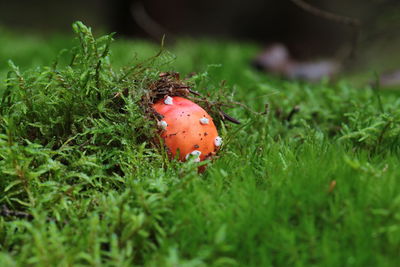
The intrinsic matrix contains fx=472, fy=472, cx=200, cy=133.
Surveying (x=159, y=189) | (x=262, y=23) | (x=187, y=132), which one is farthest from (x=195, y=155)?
(x=262, y=23)

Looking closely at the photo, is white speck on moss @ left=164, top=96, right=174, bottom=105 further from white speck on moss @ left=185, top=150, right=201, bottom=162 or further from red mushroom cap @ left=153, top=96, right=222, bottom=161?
white speck on moss @ left=185, top=150, right=201, bottom=162

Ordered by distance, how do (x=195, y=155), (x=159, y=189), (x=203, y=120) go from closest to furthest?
(x=159, y=189)
(x=195, y=155)
(x=203, y=120)

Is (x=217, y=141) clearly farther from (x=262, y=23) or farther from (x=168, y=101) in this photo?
(x=262, y=23)

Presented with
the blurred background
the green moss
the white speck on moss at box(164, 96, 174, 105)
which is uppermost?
the blurred background

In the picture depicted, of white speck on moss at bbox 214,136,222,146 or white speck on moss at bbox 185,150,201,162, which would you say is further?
white speck on moss at bbox 214,136,222,146

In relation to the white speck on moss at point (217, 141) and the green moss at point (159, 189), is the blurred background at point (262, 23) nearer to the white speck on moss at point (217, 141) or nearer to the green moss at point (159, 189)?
the green moss at point (159, 189)

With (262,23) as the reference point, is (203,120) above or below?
below

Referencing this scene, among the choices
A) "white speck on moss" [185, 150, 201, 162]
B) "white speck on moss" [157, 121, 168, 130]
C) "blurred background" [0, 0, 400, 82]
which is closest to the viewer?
"white speck on moss" [185, 150, 201, 162]

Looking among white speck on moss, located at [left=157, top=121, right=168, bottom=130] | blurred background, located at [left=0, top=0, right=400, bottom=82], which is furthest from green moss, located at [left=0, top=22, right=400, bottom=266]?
blurred background, located at [left=0, top=0, right=400, bottom=82]

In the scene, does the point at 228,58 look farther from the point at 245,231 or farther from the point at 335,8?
the point at 245,231

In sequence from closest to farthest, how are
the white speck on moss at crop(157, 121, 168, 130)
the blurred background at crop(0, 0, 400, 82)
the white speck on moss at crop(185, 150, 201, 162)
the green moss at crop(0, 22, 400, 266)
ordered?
the green moss at crop(0, 22, 400, 266) < the white speck on moss at crop(185, 150, 201, 162) < the white speck on moss at crop(157, 121, 168, 130) < the blurred background at crop(0, 0, 400, 82)

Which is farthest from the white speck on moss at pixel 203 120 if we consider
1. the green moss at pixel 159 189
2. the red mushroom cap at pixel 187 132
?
the green moss at pixel 159 189
